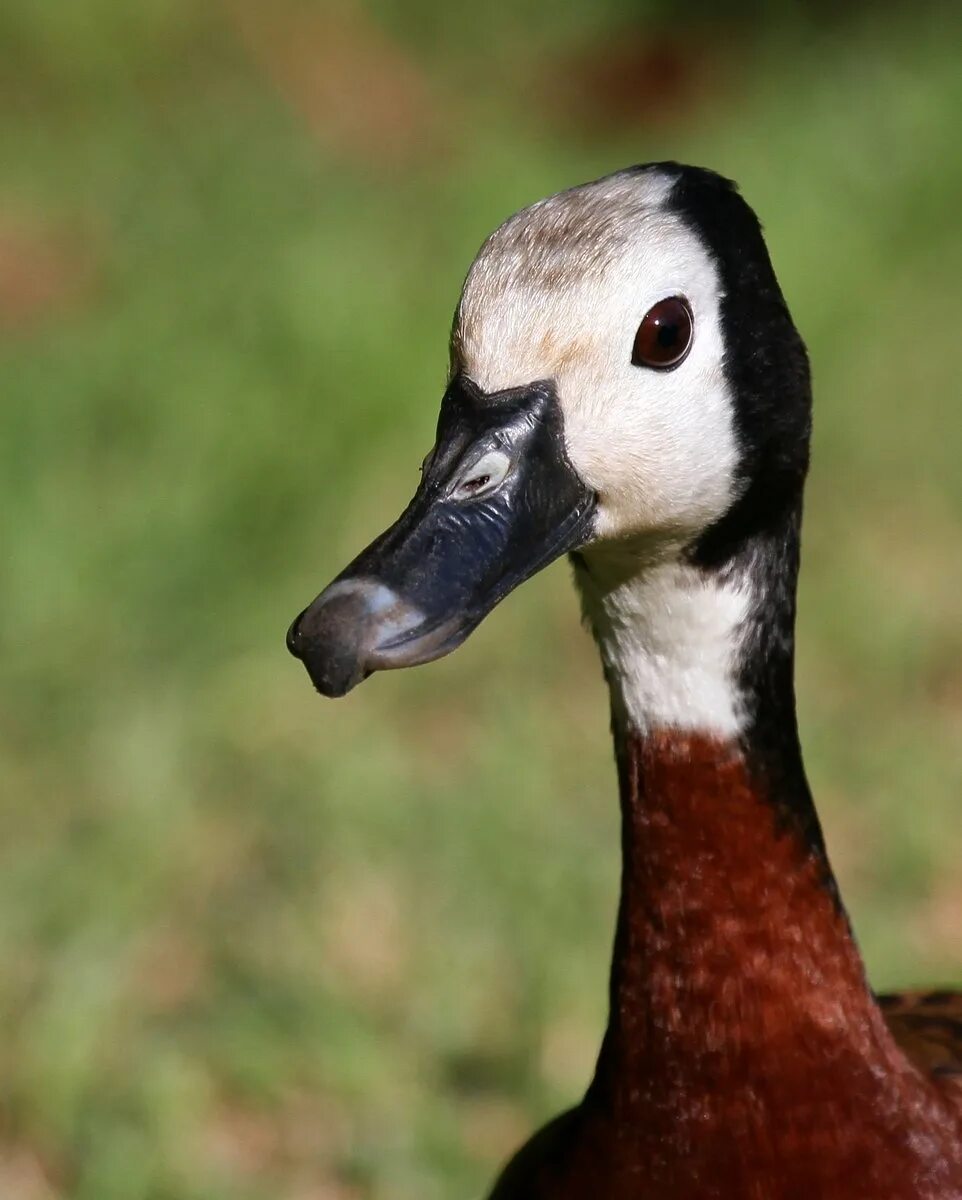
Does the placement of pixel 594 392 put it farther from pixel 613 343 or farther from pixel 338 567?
pixel 338 567

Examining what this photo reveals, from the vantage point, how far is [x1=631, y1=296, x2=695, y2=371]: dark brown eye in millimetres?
1506

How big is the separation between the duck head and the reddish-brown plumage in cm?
26

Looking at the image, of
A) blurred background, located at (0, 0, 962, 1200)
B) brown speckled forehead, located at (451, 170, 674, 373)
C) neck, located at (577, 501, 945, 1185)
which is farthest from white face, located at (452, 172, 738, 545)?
blurred background, located at (0, 0, 962, 1200)

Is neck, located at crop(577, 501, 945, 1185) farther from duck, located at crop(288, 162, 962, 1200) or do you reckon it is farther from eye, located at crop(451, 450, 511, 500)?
eye, located at crop(451, 450, 511, 500)

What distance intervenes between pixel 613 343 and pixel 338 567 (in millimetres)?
2229

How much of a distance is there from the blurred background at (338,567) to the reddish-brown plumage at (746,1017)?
32.0 inches

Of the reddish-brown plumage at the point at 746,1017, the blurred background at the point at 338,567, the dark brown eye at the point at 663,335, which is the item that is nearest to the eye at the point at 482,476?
the dark brown eye at the point at 663,335

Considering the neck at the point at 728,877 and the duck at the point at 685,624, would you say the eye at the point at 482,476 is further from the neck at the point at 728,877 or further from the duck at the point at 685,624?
the neck at the point at 728,877

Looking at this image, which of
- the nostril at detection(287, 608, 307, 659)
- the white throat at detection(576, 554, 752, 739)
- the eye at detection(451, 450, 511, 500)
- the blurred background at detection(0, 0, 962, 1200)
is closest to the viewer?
the nostril at detection(287, 608, 307, 659)

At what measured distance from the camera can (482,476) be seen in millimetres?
1504

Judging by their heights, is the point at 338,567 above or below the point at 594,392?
above

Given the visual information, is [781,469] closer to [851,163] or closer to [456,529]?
[456,529]

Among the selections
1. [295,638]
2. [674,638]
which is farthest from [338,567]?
[295,638]

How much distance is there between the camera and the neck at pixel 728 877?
5.50 feet
